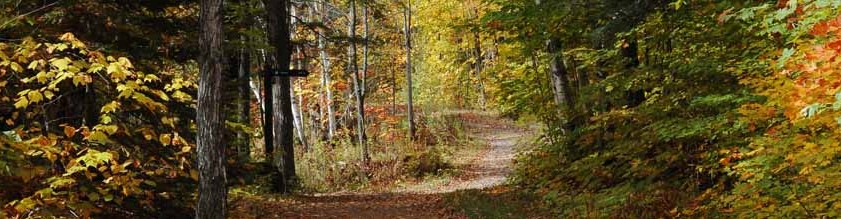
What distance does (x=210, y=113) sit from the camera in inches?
268

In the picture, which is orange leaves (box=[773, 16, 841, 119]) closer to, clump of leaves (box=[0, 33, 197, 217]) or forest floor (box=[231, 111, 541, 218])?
clump of leaves (box=[0, 33, 197, 217])

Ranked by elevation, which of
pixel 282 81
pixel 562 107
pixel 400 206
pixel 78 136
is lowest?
pixel 400 206

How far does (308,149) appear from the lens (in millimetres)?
23594

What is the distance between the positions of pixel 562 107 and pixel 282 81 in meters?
7.00

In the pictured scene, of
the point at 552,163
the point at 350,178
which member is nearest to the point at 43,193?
the point at 552,163

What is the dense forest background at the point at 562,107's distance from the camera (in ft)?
17.7

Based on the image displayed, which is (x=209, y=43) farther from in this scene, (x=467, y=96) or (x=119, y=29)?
(x=467, y=96)

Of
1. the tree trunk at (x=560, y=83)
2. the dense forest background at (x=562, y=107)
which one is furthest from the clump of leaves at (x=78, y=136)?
the tree trunk at (x=560, y=83)

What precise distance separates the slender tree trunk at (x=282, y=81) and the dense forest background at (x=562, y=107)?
4 cm

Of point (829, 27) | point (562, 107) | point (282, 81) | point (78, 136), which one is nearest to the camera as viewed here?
point (829, 27)

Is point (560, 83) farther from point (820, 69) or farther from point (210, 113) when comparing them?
point (820, 69)

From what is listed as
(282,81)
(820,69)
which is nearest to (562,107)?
(282,81)

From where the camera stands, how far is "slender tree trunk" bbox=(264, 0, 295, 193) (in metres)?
15.4

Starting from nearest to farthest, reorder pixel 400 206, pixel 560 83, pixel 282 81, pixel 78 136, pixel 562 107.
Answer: pixel 78 136 < pixel 562 107 < pixel 400 206 < pixel 560 83 < pixel 282 81
